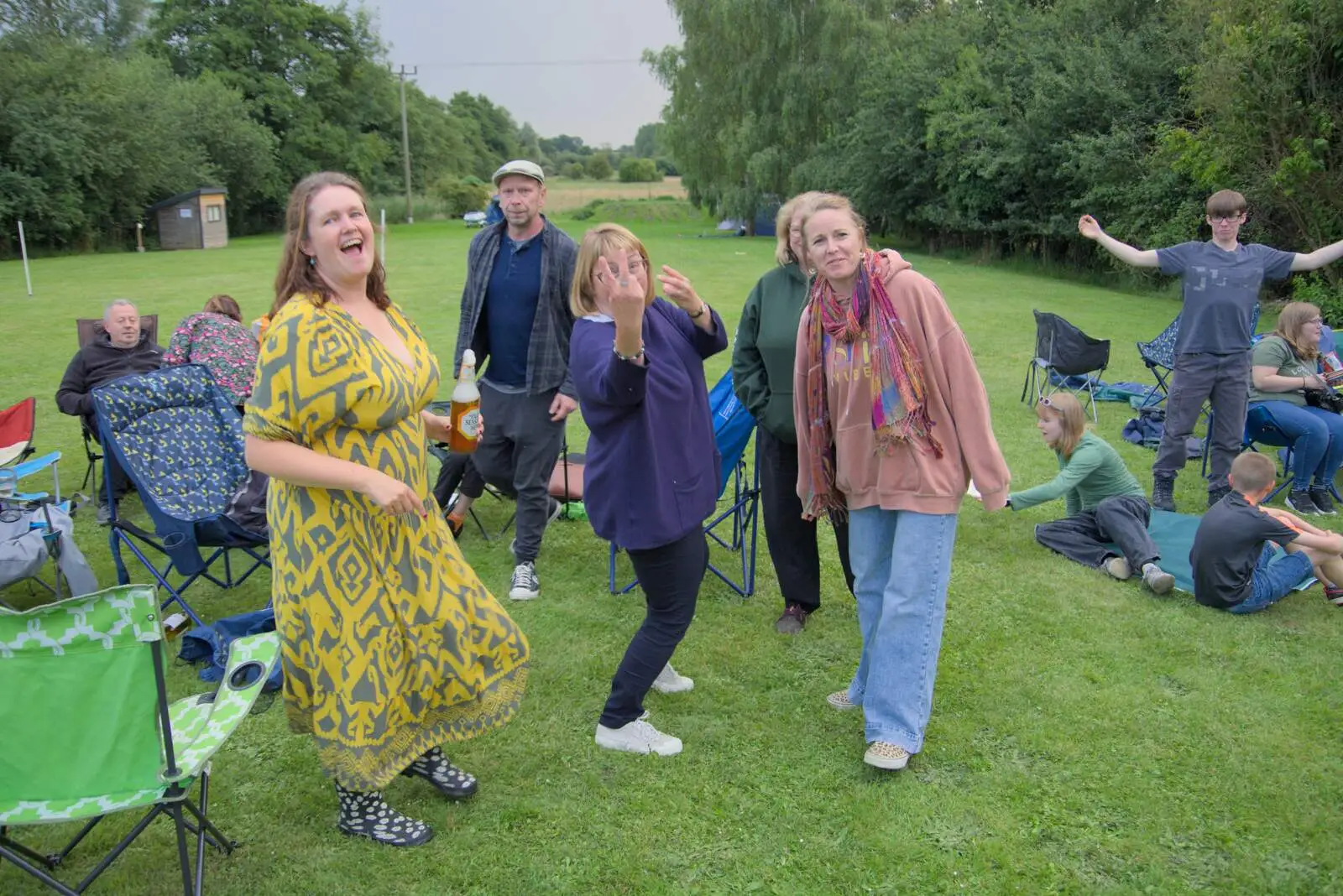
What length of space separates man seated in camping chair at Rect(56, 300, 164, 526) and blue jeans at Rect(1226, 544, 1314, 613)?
6.40 meters

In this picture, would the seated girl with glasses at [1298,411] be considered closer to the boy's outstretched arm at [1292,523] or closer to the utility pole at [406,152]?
the boy's outstretched arm at [1292,523]

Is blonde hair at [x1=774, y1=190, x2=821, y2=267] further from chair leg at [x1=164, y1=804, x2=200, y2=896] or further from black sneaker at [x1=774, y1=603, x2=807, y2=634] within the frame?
chair leg at [x1=164, y1=804, x2=200, y2=896]

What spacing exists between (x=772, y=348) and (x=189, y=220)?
32807 millimetres

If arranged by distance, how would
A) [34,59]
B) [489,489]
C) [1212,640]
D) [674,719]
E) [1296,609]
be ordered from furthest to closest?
1. [34,59]
2. [489,489]
3. [1296,609]
4. [1212,640]
5. [674,719]

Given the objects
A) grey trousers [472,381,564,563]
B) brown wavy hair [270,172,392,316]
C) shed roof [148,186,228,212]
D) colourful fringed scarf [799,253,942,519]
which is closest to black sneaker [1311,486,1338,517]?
colourful fringed scarf [799,253,942,519]

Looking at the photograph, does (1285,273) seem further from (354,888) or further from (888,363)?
(354,888)

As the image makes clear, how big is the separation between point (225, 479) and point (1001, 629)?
3784mm

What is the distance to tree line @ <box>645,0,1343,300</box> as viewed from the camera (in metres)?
12.6

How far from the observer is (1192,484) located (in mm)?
6457

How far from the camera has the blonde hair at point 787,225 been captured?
3595mm

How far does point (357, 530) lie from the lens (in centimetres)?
251

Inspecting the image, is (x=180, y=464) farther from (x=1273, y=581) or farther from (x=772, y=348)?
(x=1273, y=581)

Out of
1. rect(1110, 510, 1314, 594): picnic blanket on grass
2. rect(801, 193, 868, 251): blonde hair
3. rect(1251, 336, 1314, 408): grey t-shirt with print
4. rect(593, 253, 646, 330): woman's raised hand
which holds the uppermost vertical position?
rect(801, 193, 868, 251): blonde hair

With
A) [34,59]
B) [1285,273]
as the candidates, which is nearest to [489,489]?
[1285,273]
